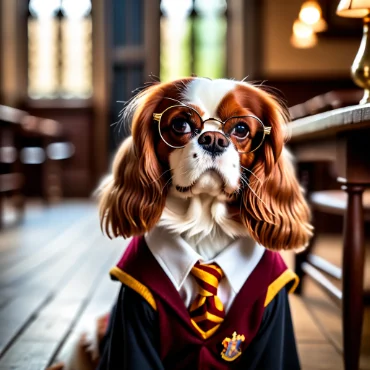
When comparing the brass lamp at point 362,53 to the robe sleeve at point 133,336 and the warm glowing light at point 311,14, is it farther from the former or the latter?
the warm glowing light at point 311,14

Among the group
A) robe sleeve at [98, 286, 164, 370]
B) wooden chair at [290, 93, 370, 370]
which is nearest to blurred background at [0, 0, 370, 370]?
wooden chair at [290, 93, 370, 370]

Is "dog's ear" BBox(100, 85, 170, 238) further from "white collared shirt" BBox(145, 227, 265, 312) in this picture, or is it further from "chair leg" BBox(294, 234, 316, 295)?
"chair leg" BBox(294, 234, 316, 295)

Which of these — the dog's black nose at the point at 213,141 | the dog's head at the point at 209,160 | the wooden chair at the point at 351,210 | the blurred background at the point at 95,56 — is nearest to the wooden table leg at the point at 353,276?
the wooden chair at the point at 351,210

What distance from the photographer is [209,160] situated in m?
1.00

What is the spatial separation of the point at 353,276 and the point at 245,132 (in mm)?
635

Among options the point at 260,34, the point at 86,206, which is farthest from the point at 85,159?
the point at 260,34

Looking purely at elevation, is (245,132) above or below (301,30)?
below

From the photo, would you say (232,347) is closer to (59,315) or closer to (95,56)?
(59,315)

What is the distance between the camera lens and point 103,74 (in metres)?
7.07

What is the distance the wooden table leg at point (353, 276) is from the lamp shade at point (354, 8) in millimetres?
464

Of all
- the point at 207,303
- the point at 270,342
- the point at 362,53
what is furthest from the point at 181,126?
the point at 362,53

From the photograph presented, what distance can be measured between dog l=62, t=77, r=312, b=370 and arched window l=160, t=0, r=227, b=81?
596cm

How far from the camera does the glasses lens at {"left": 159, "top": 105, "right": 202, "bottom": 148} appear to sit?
1030mm

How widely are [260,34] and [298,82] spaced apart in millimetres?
716
